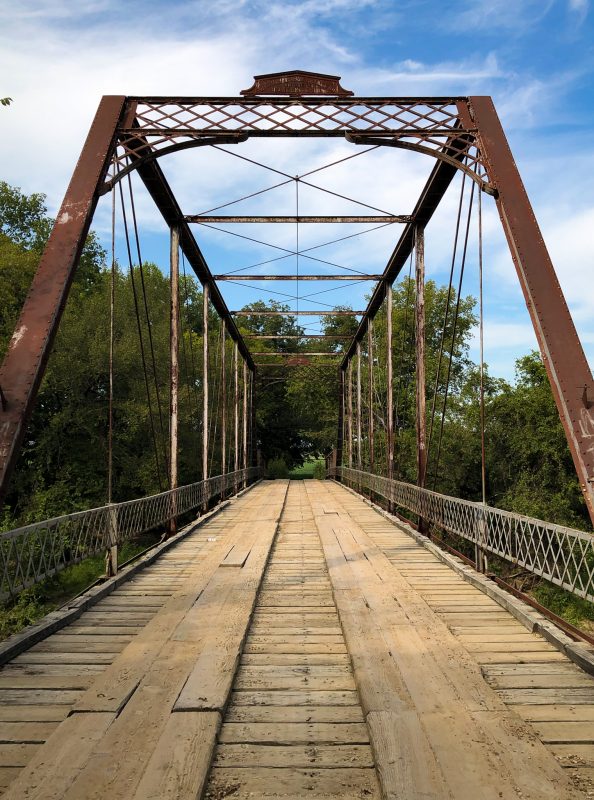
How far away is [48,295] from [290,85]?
454cm

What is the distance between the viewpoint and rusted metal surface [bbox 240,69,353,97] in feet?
27.2

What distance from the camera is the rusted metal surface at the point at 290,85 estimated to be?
829 centimetres

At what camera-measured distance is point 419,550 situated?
864 centimetres

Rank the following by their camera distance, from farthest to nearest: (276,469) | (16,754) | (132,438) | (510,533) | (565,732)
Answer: (276,469), (132,438), (510,533), (565,732), (16,754)

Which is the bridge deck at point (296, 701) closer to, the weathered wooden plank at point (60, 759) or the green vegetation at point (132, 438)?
the weathered wooden plank at point (60, 759)

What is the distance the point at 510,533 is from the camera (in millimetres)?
5738

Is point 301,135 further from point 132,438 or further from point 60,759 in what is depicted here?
point 132,438

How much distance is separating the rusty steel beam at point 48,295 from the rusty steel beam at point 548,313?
3.92m

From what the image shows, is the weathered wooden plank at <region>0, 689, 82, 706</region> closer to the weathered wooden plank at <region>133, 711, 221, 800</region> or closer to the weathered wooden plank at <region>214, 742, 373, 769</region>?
the weathered wooden plank at <region>133, 711, 221, 800</region>

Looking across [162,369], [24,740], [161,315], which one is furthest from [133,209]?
[161,315]

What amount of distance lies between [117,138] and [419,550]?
20.2ft

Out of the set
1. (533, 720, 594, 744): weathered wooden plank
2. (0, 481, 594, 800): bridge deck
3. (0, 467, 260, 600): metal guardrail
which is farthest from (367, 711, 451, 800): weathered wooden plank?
(0, 467, 260, 600): metal guardrail

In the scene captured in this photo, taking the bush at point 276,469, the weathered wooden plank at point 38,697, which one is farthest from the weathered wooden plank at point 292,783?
the bush at point 276,469

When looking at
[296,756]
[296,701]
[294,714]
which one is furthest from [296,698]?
[296,756]
